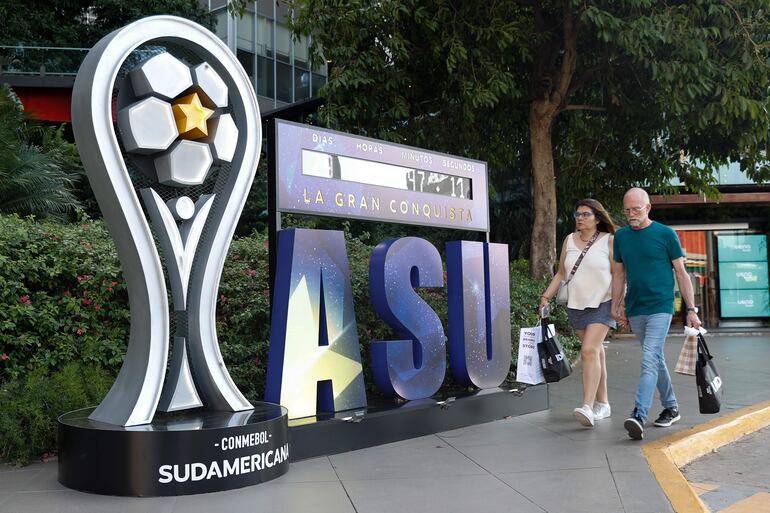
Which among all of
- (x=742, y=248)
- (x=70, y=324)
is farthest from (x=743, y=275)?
(x=70, y=324)

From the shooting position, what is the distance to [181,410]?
18.0 ft

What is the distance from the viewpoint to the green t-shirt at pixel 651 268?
6184 millimetres

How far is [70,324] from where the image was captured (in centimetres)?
664

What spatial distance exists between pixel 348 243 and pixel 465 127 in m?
5.93

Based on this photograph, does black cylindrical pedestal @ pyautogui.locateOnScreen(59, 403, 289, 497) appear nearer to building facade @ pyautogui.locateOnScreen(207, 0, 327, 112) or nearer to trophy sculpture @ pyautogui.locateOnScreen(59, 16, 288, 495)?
trophy sculpture @ pyautogui.locateOnScreen(59, 16, 288, 495)

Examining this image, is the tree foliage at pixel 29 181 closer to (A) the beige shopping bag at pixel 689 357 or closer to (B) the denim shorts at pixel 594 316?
(B) the denim shorts at pixel 594 316

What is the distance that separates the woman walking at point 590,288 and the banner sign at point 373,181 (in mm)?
1321

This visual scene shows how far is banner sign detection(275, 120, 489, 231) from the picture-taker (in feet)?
19.9

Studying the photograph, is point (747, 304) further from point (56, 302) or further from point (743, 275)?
point (56, 302)

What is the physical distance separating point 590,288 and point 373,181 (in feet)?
6.82

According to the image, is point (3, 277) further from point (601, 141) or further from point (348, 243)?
point (601, 141)

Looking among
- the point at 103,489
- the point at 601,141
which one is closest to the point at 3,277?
the point at 103,489

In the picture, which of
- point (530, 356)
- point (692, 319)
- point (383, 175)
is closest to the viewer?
point (692, 319)

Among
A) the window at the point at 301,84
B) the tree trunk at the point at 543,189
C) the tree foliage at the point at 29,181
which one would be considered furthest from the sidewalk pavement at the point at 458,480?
the window at the point at 301,84
